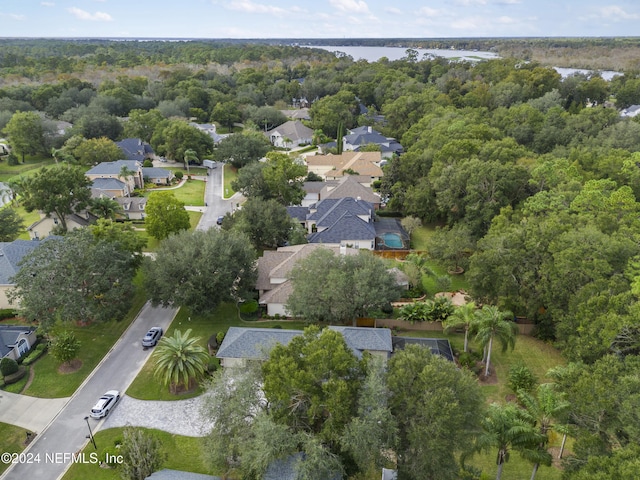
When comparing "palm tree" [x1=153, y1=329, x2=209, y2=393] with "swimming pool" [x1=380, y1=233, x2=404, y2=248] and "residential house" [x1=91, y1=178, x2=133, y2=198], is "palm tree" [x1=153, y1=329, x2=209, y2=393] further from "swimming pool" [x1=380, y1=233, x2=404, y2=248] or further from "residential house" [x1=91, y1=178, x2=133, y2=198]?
"residential house" [x1=91, y1=178, x2=133, y2=198]

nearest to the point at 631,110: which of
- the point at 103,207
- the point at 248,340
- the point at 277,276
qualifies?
the point at 277,276

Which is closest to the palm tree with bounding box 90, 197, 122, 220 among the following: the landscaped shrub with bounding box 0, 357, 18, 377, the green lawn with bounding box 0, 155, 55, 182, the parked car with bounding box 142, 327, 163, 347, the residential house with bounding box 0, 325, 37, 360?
the residential house with bounding box 0, 325, 37, 360

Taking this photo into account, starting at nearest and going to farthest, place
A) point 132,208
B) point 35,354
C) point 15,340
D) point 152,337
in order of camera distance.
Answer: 1. point 15,340
2. point 35,354
3. point 152,337
4. point 132,208

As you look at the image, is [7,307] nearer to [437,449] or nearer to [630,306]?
[437,449]

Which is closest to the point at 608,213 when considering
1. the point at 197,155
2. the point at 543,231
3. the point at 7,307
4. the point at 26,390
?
the point at 543,231

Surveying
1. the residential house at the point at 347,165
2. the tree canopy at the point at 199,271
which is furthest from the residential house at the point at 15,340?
the residential house at the point at 347,165

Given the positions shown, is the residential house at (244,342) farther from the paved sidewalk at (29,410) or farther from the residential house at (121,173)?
the residential house at (121,173)

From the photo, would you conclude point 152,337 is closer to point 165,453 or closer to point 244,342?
point 244,342
